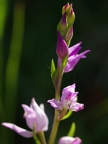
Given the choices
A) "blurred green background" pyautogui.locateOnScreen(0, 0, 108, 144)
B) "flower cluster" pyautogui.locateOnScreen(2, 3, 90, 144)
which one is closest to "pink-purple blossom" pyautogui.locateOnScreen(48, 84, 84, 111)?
"flower cluster" pyautogui.locateOnScreen(2, 3, 90, 144)

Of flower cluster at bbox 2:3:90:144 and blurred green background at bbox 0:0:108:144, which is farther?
blurred green background at bbox 0:0:108:144

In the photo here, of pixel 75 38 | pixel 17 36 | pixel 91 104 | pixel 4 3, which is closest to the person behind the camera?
pixel 4 3

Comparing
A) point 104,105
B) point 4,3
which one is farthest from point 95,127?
point 4,3

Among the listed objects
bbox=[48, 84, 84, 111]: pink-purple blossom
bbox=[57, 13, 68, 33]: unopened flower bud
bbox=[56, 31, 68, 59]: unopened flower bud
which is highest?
bbox=[57, 13, 68, 33]: unopened flower bud

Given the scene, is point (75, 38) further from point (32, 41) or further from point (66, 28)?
point (66, 28)

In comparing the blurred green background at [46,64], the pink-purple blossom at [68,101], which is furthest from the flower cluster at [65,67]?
the blurred green background at [46,64]

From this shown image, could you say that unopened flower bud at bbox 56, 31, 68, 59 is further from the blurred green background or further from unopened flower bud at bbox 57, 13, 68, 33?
the blurred green background

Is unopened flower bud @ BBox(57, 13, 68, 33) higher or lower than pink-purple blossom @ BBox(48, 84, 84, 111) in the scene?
higher
